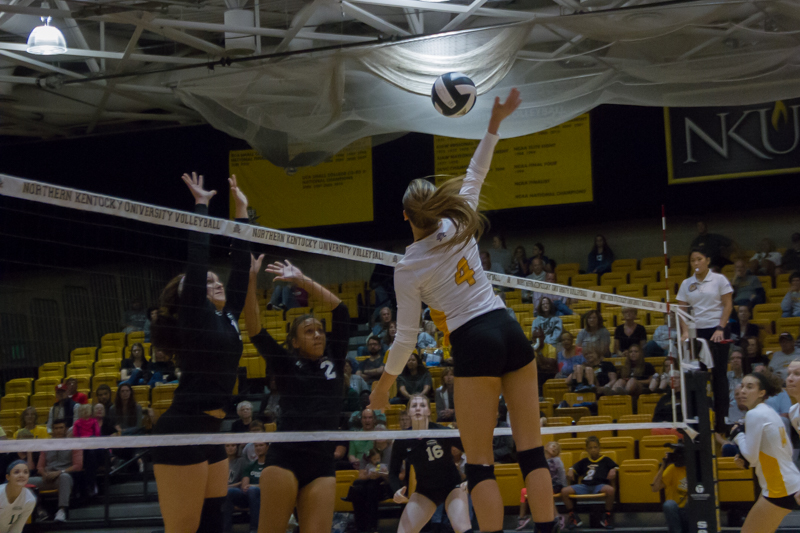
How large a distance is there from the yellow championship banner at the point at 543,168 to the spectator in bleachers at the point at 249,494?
7101mm

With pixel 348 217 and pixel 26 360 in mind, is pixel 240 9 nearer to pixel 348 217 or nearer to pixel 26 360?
pixel 348 217

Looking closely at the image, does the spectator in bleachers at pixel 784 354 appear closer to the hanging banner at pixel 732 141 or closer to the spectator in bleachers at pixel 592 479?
the spectator in bleachers at pixel 592 479

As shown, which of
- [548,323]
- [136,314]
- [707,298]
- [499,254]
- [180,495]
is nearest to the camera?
[180,495]

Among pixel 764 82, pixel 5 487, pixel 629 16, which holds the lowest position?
pixel 5 487

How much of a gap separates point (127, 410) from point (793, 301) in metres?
9.33

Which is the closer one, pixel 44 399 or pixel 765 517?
pixel 765 517

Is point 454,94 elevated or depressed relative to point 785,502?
elevated

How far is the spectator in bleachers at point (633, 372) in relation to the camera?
35.1ft

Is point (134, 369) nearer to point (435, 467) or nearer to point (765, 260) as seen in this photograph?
point (435, 467)

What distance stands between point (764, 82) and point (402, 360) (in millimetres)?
6405

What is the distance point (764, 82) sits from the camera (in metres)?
8.23

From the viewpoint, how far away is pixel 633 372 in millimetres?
10984

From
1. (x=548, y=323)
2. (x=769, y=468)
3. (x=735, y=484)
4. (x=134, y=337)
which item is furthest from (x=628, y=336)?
(x=134, y=337)

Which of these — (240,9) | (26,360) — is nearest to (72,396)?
(26,360)
